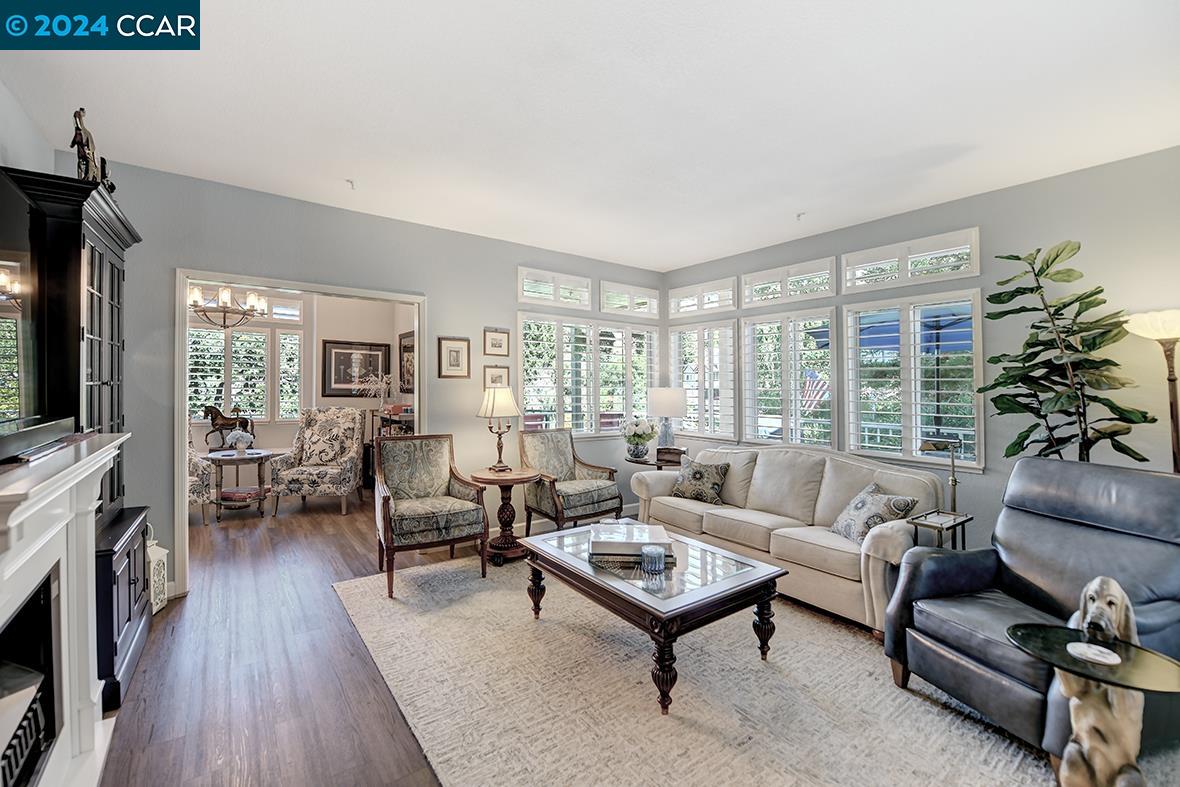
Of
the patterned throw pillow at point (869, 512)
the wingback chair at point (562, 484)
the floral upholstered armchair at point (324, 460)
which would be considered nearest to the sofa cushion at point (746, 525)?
the patterned throw pillow at point (869, 512)

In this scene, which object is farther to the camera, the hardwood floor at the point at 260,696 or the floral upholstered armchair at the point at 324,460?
the floral upholstered armchair at the point at 324,460

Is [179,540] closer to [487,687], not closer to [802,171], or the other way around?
[487,687]

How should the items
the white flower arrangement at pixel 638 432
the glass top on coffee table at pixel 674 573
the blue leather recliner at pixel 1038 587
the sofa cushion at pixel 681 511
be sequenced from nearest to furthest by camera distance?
the blue leather recliner at pixel 1038 587 → the glass top on coffee table at pixel 674 573 → the sofa cushion at pixel 681 511 → the white flower arrangement at pixel 638 432

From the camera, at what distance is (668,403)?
17.5 feet

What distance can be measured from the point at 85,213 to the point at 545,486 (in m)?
3.38

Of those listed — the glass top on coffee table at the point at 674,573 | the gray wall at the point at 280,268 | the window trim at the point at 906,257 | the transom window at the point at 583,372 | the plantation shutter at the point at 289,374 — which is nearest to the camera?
the glass top on coffee table at the point at 674,573

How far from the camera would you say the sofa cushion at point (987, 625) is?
1.89 m

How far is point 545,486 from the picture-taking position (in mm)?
4590

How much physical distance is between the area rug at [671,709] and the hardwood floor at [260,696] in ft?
0.47

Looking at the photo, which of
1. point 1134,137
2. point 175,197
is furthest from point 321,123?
point 1134,137

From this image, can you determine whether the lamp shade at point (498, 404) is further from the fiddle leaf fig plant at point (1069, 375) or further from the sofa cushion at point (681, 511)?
the fiddle leaf fig plant at point (1069, 375)

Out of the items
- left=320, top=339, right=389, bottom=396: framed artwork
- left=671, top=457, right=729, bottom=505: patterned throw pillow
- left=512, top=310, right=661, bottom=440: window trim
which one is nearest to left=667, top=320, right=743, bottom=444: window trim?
left=512, top=310, right=661, bottom=440: window trim

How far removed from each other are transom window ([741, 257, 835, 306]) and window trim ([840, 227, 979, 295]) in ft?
0.47

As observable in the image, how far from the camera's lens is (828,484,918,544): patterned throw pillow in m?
3.14
